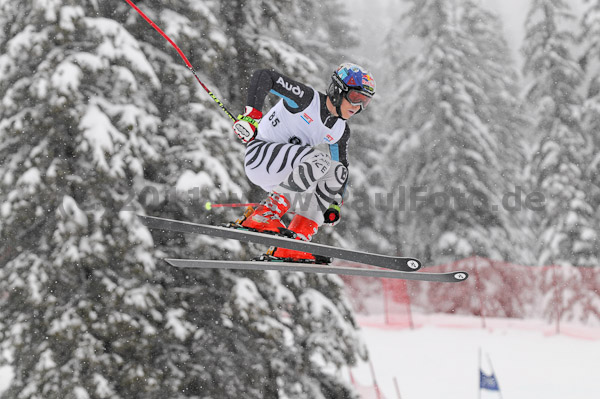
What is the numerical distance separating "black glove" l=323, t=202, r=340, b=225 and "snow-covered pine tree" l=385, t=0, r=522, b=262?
44.5 feet

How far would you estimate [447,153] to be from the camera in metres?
18.9

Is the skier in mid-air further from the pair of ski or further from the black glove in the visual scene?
the pair of ski

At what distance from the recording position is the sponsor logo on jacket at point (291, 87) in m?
4.54

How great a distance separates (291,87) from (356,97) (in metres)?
0.48

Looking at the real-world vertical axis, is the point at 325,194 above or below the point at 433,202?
below

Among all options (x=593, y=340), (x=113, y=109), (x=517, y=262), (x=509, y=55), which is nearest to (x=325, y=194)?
(x=113, y=109)

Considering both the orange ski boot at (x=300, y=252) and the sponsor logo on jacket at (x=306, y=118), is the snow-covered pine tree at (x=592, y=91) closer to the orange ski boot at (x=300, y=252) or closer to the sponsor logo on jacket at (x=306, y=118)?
the orange ski boot at (x=300, y=252)

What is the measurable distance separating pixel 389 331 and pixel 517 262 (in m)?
5.04

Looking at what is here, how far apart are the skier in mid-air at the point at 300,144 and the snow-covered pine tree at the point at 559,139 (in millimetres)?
14808

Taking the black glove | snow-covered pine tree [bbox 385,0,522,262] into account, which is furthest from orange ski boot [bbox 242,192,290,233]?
snow-covered pine tree [bbox 385,0,522,262]

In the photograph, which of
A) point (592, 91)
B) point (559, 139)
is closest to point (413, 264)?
point (559, 139)

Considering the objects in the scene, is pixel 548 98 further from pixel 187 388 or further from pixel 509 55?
pixel 187 388

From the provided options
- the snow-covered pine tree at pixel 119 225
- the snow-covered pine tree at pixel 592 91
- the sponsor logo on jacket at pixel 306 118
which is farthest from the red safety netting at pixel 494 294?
the sponsor logo on jacket at pixel 306 118

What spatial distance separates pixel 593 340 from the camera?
1620cm
